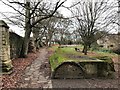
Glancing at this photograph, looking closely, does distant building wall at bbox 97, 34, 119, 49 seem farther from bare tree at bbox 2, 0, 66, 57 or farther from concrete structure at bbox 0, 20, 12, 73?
concrete structure at bbox 0, 20, 12, 73

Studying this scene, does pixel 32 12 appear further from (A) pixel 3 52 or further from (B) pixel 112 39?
(B) pixel 112 39

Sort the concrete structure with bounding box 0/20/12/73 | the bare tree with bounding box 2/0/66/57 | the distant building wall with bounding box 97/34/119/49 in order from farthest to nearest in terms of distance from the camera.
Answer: the distant building wall with bounding box 97/34/119/49, the bare tree with bounding box 2/0/66/57, the concrete structure with bounding box 0/20/12/73

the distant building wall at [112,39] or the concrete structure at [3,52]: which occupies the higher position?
the distant building wall at [112,39]

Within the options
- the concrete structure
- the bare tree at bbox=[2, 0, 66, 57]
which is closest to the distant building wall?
the bare tree at bbox=[2, 0, 66, 57]

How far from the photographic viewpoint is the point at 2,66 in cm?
819

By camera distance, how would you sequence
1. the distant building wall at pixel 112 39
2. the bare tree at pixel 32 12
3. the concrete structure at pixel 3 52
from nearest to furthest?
the concrete structure at pixel 3 52 < the bare tree at pixel 32 12 < the distant building wall at pixel 112 39

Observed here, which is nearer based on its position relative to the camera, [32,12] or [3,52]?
[3,52]

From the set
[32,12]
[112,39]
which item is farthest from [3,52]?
[112,39]

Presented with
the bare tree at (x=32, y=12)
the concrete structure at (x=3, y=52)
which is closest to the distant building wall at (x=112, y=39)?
the bare tree at (x=32, y=12)

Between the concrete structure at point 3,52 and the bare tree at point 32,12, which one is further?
the bare tree at point 32,12

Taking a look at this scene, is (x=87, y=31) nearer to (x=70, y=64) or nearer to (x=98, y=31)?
(x=98, y=31)

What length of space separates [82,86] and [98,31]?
15.0m

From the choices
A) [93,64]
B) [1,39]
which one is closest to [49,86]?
[93,64]

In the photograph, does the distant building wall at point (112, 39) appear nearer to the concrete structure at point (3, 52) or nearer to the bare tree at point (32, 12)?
the bare tree at point (32, 12)
